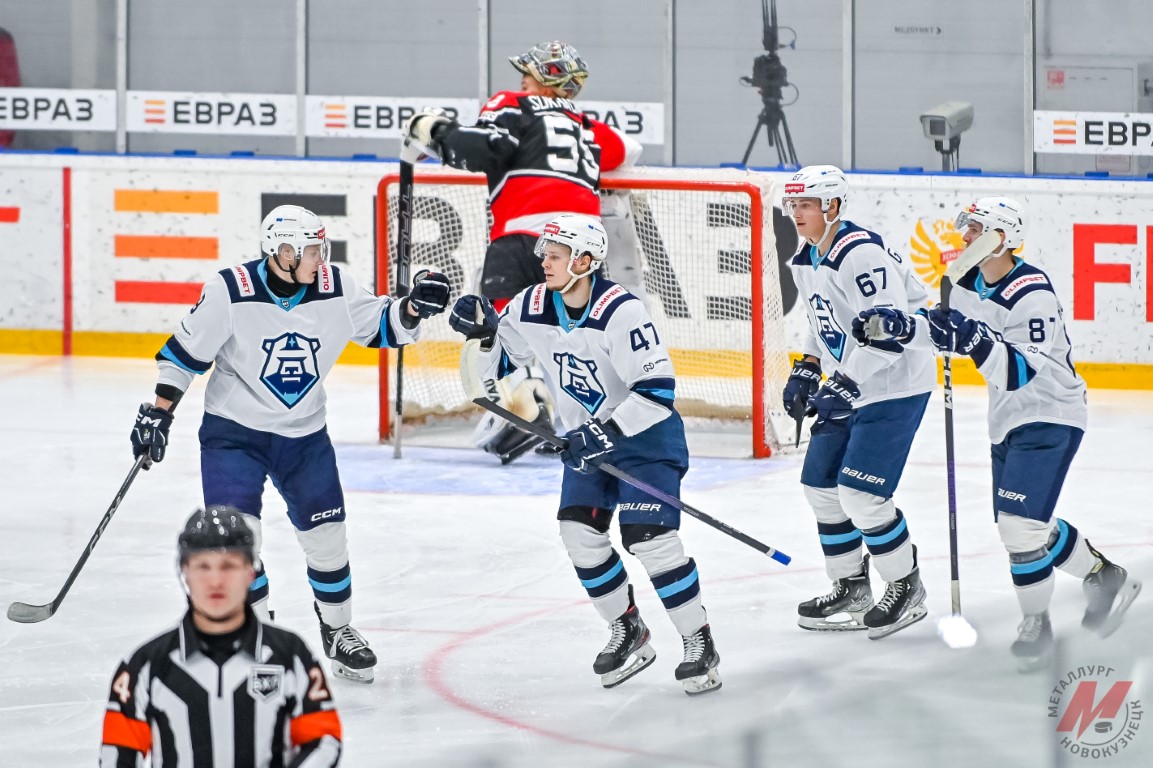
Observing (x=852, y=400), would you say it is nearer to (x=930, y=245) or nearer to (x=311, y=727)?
(x=311, y=727)

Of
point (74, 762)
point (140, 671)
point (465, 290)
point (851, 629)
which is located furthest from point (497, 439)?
point (140, 671)

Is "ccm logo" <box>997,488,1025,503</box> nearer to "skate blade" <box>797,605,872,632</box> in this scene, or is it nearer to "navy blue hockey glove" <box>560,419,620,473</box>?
"skate blade" <box>797,605,872,632</box>

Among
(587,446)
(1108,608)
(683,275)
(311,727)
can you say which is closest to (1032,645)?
(1108,608)

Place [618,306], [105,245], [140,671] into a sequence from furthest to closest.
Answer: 1. [105,245]
2. [618,306]
3. [140,671]

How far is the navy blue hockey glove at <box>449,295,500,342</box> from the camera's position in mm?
3908

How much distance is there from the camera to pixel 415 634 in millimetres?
4410

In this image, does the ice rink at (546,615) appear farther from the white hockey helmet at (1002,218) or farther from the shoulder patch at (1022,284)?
the white hockey helmet at (1002,218)

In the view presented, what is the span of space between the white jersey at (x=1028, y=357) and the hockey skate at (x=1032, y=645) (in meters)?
1.93

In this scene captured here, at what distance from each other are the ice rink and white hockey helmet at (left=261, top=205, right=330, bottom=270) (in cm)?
101

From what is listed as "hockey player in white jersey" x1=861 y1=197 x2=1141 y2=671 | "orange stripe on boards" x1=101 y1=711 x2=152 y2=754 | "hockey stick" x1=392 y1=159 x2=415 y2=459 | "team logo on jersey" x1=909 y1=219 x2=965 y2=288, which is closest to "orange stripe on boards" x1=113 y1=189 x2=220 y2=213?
"hockey stick" x1=392 y1=159 x2=415 y2=459

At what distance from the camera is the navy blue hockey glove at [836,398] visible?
13.8 ft

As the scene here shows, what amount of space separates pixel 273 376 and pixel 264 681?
181 cm

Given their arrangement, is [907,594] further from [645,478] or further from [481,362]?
[481,362]

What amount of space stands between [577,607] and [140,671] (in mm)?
2645
